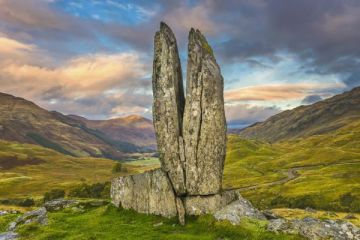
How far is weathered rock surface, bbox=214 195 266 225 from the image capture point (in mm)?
44122

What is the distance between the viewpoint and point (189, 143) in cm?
4938

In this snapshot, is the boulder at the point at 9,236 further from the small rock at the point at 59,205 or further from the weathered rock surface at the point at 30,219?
the small rock at the point at 59,205

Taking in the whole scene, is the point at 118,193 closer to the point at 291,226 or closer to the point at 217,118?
the point at 217,118

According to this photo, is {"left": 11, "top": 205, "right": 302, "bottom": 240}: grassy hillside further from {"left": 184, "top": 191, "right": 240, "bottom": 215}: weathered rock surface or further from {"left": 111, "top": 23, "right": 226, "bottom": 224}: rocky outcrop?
{"left": 111, "top": 23, "right": 226, "bottom": 224}: rocky outcrop

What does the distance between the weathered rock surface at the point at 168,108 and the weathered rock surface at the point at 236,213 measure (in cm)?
591

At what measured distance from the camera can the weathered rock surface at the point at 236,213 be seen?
145 ft

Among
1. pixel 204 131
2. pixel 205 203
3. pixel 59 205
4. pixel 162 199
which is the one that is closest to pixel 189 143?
pixel 204 131

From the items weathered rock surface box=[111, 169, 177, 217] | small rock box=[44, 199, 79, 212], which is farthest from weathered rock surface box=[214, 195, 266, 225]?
small rock box=[44, 199, 79, 212]

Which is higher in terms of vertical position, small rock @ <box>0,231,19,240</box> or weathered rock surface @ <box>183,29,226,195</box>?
weathered rock surface @ <box>183,29,226,195</box>

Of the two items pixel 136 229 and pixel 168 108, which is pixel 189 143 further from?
pixel 136 229

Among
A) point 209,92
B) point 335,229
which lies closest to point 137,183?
point 209,92

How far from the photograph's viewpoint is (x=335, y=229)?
4056 cm

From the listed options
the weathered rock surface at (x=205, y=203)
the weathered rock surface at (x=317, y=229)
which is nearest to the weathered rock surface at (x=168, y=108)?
the weathered rock surface at (x=205, y=203)

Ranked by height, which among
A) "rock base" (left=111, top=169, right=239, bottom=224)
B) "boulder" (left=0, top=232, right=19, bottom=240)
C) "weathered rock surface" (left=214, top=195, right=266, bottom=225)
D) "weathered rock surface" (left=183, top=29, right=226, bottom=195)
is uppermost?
"weathered rock surface" (left=183, top=29, right=226, bottom=195)
